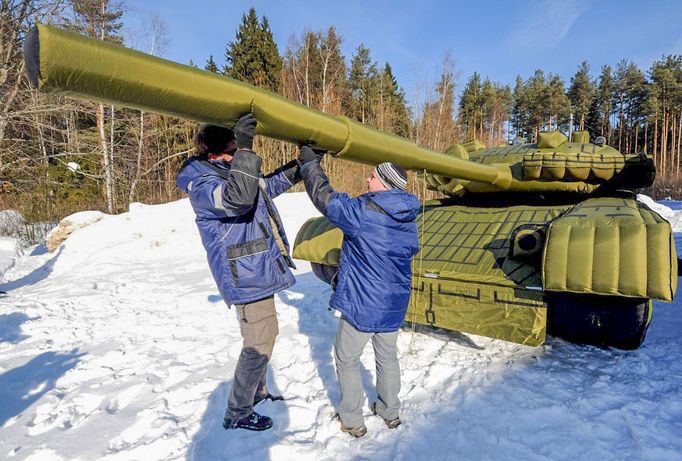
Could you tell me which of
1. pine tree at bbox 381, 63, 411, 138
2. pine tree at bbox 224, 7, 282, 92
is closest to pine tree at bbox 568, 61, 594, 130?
pine tree at bbox 381, 63, 411, 138

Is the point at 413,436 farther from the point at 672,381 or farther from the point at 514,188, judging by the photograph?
the point at 514,188

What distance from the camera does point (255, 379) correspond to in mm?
2342

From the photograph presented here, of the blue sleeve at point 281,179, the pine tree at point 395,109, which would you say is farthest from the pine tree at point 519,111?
the blue sleeve at point 281,179

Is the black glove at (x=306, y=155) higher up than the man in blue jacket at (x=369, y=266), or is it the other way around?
the black glove at (x=306, y=155)

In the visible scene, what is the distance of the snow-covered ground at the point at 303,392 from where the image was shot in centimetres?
225

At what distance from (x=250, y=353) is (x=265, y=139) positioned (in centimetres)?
1544

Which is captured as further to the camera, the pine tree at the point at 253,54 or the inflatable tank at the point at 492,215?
the pine tree at the point at 253,54

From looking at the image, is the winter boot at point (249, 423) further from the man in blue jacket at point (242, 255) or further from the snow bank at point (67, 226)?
the snow bank at point (67, 226)

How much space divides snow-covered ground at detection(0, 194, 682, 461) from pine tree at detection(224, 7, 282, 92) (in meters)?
21.0

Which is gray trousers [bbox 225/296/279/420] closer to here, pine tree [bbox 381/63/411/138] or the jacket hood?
the jacket hood

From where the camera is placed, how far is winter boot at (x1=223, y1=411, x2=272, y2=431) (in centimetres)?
237

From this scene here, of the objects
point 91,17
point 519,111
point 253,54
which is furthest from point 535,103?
point 91,17

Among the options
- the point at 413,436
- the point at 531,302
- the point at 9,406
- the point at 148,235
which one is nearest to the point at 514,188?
the point at 531,302

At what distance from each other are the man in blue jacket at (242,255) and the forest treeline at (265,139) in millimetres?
1388
